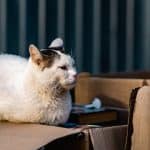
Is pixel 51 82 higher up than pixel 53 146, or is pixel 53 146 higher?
pixel 51 82

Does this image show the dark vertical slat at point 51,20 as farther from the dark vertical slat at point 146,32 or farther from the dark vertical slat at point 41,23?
the dark vertical slat at point 146,32

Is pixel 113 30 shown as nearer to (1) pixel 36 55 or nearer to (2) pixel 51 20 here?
(2) pixel 51 20

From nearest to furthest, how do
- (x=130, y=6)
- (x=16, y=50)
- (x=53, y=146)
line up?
(x=53, y=146) → (x=16, y=50) → (x=130, y=6)

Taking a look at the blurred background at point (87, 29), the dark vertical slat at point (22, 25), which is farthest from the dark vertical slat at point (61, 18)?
the dark vertical slat at point (22, 25)

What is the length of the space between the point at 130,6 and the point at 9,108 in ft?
2.89

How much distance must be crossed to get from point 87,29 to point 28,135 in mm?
845

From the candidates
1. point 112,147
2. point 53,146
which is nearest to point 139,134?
point 112,147

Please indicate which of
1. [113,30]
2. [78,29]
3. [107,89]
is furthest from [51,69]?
[113,30]

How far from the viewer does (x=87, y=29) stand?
1766 mm

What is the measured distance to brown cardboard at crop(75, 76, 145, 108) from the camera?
1.39 m

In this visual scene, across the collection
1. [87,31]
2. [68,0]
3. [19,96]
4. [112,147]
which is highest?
[68,0]

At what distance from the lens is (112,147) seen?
1067 mm

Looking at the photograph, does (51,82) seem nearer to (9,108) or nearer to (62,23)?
(9,108)

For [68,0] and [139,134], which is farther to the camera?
[68,0]
